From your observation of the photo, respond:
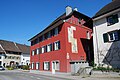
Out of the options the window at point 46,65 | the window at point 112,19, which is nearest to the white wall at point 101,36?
the window at point 112,19

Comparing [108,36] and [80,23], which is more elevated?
[80,23]

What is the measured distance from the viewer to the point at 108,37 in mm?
22500

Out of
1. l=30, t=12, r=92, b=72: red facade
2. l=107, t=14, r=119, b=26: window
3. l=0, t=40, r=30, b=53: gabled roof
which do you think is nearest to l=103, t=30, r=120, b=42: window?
l=107, t=14, r=119, b=26: window

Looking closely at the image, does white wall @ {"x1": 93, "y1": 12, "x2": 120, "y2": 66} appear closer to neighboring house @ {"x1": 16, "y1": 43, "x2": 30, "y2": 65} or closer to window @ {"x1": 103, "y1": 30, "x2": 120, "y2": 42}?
window @ {"x1": 103, "y1": 30, "x2": 120, "y2": 42}

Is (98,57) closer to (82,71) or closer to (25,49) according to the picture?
(82,71)

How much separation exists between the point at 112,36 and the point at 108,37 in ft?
1.94

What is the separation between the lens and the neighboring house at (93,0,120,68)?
842 inches

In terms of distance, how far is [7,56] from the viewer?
206 ft

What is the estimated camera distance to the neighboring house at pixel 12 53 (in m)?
62.0

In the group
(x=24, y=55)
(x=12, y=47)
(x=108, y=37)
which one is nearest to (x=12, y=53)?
(x=12, y=47)

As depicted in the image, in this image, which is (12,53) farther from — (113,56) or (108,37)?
(113,56)

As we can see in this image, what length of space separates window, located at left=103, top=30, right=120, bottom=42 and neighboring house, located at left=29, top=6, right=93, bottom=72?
20.3 ft

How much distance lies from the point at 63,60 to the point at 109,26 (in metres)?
8.97

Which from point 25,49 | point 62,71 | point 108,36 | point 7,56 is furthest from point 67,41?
point 25,49
